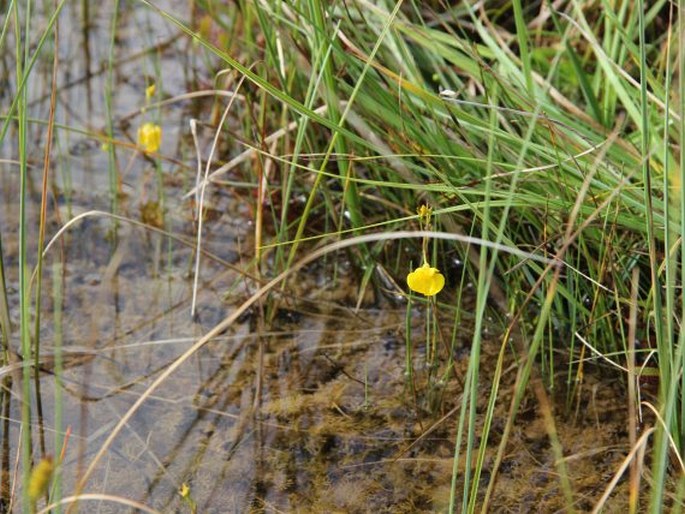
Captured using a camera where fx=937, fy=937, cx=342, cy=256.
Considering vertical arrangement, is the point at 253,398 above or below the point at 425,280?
below

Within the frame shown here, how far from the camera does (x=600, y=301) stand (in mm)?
1486

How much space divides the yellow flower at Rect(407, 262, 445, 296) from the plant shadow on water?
0.31m

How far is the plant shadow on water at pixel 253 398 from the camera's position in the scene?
1362mm

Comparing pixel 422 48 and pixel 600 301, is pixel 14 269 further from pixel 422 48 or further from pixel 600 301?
pixel 600 301

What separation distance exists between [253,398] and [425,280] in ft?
1.60

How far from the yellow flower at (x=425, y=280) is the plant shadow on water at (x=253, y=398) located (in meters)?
0.31

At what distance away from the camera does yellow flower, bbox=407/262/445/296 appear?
3.87 ft

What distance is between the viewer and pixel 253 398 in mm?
1549

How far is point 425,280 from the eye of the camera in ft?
3.89

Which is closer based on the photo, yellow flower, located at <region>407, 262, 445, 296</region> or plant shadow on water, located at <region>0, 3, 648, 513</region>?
yellow flower, located at <region>407, 262, 445, 296</region>

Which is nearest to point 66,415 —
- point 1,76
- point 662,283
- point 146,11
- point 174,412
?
point 174,412

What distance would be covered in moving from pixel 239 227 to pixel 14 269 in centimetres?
47

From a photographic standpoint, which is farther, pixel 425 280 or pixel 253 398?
pixel 253 398

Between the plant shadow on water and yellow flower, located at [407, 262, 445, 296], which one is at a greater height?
yellow flower, located at [407, 262, 445, 296]
